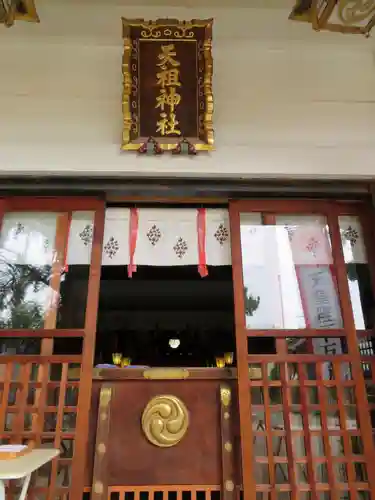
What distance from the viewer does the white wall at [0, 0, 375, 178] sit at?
8.49 ft

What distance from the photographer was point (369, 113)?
8.99 ft

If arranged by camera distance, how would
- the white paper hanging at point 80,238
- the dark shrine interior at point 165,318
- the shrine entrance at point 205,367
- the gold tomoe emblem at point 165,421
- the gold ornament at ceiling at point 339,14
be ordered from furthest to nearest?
the dark shrine interior at point 165,318 → the white paper hanging at point 80,238 → the gold tomoe emblem at point 165,421 → the shrine entrance at point 205,367 → the gold ornament at ceiling at point 339,14

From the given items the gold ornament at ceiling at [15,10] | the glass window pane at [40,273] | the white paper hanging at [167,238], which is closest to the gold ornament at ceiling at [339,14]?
the white paper hanging at [167,238]

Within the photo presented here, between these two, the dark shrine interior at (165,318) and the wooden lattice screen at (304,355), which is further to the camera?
the dark shrine interior at (165,318)

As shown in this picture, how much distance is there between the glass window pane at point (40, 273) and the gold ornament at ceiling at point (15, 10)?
1.19m

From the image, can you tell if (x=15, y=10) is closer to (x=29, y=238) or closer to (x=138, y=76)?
(x=138, y=76)

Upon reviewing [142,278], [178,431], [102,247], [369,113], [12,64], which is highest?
[12,64]

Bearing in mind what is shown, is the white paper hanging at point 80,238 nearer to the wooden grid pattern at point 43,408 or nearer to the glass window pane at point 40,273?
the glass window pane at point 40,273

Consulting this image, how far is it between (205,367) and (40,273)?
4.18 feet

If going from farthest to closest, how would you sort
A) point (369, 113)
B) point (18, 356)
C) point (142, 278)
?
point (142, 278), point (369, 113), point (18, 356)

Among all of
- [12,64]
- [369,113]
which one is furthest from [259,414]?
[12,64]

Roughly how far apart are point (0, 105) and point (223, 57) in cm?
162

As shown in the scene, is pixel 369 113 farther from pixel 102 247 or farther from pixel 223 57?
pixel 102 247

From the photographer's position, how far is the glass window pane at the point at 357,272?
2.59 meters
